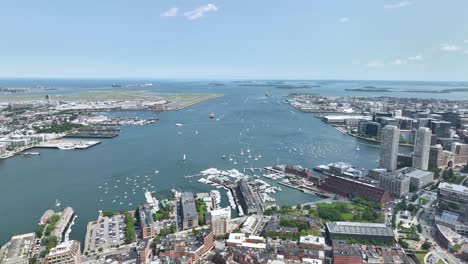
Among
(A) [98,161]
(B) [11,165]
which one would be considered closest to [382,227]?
(A) [98,161]

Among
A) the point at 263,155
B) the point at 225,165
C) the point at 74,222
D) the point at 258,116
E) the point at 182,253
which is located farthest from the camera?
the point at 258,116

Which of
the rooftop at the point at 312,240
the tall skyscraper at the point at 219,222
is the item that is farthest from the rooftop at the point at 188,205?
the rooftop at the point at 312,240

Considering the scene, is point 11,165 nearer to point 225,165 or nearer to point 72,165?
point 72,165

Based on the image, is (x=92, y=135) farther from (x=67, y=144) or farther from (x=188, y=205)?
(x=188, y=205)

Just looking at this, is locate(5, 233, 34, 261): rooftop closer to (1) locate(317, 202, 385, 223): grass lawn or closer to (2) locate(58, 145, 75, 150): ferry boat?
(1) locate(317, 202, 385, 223): grass lawn

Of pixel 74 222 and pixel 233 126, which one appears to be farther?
pixel 233 126
